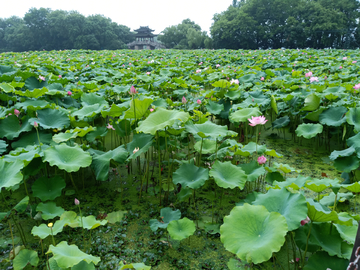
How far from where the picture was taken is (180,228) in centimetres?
140

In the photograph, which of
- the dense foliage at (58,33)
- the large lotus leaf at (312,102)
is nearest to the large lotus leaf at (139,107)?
the large lotus leaf at (312,102)

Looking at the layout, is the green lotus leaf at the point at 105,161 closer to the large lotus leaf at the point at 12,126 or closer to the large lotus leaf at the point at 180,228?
the large lotus leaf at the point at 180,228

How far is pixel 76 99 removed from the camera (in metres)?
3.00

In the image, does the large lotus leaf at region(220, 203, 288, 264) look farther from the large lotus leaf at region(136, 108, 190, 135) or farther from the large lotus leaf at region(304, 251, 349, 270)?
the large lotus leaf at region(136, 108, 190, 135)

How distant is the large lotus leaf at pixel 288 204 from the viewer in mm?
973

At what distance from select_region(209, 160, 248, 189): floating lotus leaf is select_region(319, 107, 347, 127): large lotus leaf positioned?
58.7 inches

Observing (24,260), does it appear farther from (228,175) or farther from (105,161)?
(228,175)

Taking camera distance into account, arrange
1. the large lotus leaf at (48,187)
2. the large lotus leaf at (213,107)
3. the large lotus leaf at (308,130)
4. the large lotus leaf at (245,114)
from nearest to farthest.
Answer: the large lotus leaf at (48,187) → the large lotus leaf at (245,114) → the large lotus leaf at (308,130) → the large lotus leaf at (213,107)

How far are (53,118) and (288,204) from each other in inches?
81.7

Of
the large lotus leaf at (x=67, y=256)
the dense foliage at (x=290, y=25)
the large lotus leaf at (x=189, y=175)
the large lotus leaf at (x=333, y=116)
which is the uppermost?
the dense foliage at (x=290, y=25)

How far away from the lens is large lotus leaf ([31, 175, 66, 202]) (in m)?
1.56

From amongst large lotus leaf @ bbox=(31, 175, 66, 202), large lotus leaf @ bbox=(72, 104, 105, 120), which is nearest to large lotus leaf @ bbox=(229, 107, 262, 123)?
large lotus leaf @ bbox=(72, 104, 105, 120)

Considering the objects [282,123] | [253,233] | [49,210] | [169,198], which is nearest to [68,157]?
[49,210]

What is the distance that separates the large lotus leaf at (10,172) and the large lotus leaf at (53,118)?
720 millimetres
